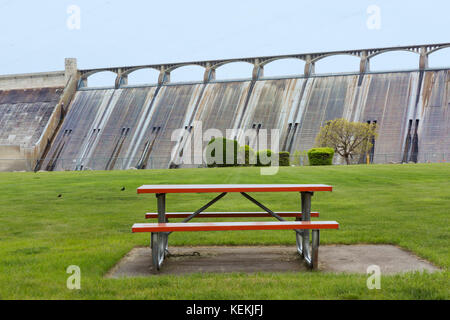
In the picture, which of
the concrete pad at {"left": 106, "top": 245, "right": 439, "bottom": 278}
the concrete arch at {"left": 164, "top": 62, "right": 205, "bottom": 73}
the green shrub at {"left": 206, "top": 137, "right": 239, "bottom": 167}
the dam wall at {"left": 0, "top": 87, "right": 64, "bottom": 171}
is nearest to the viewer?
the concrete pad at {"left": 106, "top": 245, "right": 439, "bottom": 278}

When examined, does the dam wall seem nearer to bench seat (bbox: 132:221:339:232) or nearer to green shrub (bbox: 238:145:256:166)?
green shrub (bbox: 238:145:256:166)

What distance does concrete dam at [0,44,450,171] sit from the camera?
40969mm

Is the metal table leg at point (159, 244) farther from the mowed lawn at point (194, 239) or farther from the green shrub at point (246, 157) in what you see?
the green shrub at point (246, 157)

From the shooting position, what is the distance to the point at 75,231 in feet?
23.8

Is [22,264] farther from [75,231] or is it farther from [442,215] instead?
[442,215]

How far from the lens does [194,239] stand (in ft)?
22.4

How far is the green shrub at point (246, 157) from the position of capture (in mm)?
35250

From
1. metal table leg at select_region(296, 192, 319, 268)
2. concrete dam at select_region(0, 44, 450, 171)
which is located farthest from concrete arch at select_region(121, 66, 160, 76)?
metal table leg at select_region(296, 192, 319, 268)

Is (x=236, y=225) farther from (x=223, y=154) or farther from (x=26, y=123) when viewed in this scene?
(x=26, y=123)

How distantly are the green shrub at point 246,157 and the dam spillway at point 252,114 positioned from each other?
857 cm

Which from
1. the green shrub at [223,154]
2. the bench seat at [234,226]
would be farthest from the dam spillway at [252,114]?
the bench seat at [234,226]

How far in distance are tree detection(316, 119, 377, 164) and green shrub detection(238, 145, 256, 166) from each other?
26.5ft

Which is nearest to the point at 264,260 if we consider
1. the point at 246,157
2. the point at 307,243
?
the point at 307,243

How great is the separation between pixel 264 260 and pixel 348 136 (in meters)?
36.1
